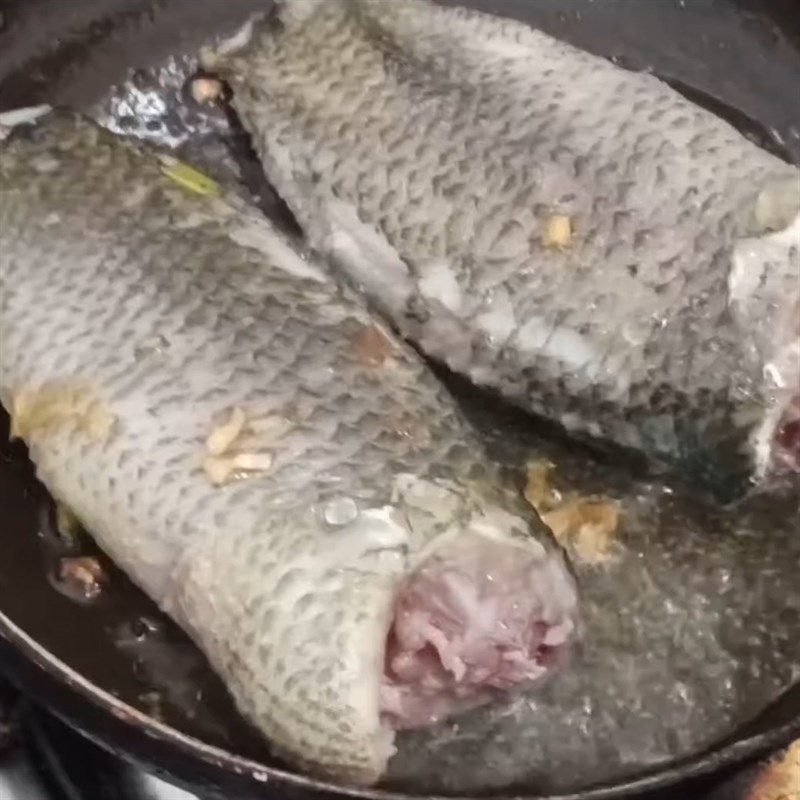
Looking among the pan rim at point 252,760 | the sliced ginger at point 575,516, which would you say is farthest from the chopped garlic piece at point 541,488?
the pan rim at point 252,760

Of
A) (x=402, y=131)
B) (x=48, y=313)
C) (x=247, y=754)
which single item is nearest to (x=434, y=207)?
(x=402, y=131)

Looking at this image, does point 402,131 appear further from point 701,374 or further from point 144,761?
point 144,761

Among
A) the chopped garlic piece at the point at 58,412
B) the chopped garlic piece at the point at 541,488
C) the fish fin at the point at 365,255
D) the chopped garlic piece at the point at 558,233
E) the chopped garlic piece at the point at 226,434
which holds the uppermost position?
the chopped garlic piece at the point at 558,233

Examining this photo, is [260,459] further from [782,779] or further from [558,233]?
[782,779]

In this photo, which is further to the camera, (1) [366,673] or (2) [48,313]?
(2) [48,313]

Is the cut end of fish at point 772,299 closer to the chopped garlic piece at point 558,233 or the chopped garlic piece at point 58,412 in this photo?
the chopped garlic piece at point 558,233

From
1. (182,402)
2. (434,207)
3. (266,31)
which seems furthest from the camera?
(266,31)

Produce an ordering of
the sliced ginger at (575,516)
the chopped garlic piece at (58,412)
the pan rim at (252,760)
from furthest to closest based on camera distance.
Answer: the sliced ginger at (575,516)
the chopped garlic piece at (58,412)
the pan rim at (252,760)

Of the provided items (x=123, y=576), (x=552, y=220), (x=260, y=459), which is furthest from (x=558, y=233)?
(x=123, y=576)

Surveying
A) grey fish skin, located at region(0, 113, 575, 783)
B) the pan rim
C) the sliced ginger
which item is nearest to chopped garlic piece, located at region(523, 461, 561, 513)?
the sliced ginger
